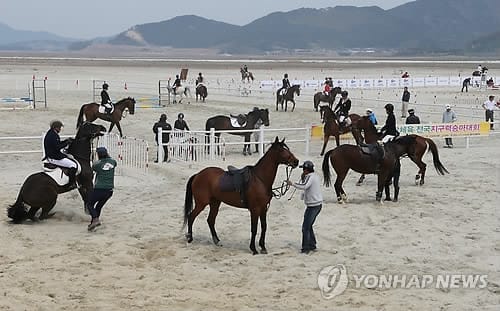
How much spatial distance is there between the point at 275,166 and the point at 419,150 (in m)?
7.04

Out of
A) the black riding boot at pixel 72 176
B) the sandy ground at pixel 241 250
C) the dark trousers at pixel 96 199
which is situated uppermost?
the black riding boot at pixel 72 176

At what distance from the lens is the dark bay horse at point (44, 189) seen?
41.7 ft

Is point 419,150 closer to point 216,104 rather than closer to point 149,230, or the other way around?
point 149,230

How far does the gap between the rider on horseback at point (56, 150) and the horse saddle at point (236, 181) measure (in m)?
3.33

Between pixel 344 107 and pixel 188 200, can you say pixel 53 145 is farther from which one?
pixel 344 107

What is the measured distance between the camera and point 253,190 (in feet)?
36.7

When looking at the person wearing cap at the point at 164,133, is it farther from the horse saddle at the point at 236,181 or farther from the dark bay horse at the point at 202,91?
the dark bay horse at the point at 202,91

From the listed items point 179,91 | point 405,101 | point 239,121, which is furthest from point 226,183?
point 179,91

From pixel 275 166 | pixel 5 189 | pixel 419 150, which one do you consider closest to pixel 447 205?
pixel 419 150

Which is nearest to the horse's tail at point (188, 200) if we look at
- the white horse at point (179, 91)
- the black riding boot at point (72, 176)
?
the black riding boot at point (72, 176)

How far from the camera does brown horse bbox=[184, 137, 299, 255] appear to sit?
11.2m

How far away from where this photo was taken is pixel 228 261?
10.8 meters

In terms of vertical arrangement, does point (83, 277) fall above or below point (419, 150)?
below

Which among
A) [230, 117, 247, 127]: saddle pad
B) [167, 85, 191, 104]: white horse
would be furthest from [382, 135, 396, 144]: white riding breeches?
[167, 85, 191, 104]: white horse
